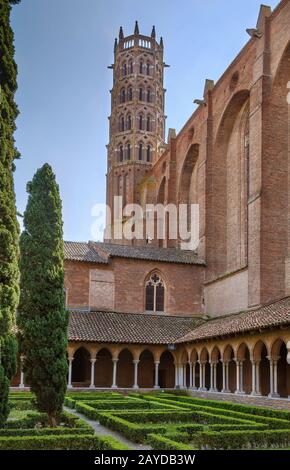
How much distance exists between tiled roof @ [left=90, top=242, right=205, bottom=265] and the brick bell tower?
18.5 metres

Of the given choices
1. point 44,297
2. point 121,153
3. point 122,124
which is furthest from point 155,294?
point 122,124

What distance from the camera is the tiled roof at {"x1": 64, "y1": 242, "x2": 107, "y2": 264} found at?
1366 inches

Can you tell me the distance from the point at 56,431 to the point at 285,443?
18.6 ft

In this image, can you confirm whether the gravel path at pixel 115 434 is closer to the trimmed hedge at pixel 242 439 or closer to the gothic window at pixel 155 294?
the trimmed hedge at pixel 242 439

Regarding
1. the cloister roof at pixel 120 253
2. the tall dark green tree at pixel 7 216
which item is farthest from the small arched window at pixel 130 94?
the tall dark green tree at pixel 7 216

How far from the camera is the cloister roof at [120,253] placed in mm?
35188

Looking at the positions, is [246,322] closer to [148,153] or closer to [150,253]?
[150,253]

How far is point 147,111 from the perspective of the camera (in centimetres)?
6028

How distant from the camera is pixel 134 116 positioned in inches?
2344

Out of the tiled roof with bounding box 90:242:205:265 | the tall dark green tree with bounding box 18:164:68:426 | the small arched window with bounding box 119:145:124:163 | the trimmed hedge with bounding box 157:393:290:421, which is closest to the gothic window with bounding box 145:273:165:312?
the tiled roof with bounding box 90:242:205:265

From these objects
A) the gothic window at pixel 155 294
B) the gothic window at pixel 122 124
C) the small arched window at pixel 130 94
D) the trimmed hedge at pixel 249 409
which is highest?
the small arched window at pixel 130 94

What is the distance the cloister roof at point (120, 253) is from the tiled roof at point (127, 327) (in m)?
3.35

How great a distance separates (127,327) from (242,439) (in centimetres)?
1866
